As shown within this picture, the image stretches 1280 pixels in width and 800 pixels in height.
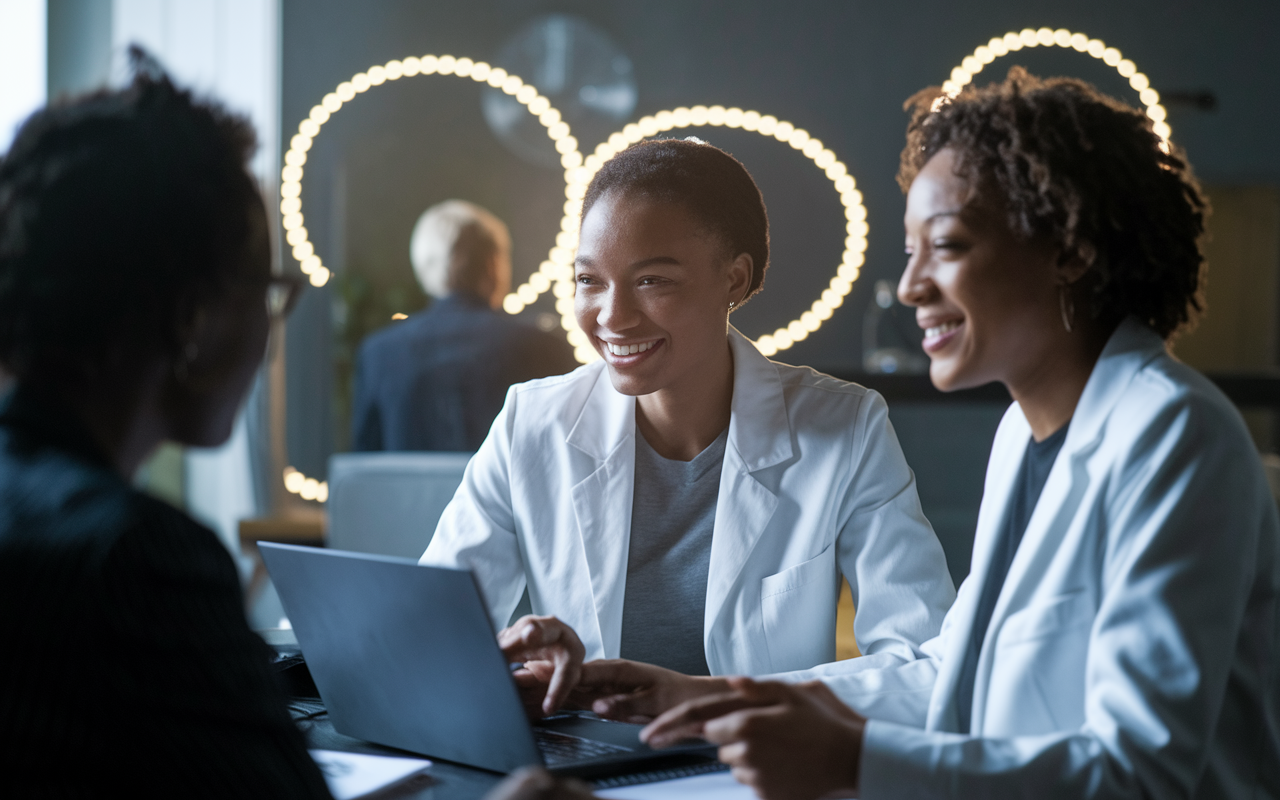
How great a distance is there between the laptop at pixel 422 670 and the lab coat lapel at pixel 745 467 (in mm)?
380

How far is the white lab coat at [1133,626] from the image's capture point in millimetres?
812

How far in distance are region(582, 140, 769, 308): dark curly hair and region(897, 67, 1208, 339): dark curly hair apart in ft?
1.64

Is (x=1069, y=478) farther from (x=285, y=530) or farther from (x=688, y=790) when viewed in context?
(x=285, y=530)

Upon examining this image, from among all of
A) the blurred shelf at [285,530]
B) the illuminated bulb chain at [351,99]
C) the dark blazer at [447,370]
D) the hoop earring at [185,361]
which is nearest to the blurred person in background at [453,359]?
the dark blazer at [447,370]

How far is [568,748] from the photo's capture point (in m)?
1.01

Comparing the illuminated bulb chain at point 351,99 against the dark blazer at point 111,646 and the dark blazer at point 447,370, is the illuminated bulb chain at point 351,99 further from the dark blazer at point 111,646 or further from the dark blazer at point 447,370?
the dark blazer at point 111,646

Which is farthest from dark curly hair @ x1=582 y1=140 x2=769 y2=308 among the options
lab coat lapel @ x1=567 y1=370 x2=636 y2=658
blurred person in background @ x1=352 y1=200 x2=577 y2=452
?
blurred person in background @ x1=352 y1=200 x2=577 y2=452

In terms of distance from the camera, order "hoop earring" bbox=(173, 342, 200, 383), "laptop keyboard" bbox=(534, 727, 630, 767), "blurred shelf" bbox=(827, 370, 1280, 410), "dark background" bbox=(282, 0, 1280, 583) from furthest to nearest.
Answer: "dark background" bbox=(282, 0, 1280, 583)
"blurred shelf" bbox=(827, 370, 1280, 410)
"laptop keyboard" bbox=(534, 727, 630, 767)
"hoop earring" bbox=(173, 342, 200, 383)

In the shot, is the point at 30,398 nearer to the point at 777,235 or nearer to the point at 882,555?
the point at 882,555

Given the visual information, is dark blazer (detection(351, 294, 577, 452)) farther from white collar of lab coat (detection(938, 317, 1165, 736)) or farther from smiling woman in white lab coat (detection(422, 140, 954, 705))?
white collar of lab coat (detection(938, 317, 1165, 736))

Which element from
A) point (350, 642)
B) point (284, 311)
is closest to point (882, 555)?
point (350, 642)

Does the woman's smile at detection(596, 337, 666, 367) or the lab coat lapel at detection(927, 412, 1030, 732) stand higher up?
the woman's smile at detection(596, 337, 666, 367)

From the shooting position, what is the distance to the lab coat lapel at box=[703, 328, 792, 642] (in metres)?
1.42

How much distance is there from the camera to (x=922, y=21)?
488cm
